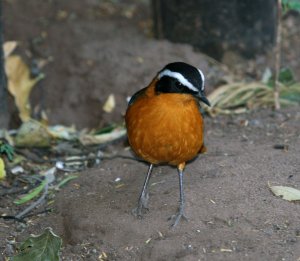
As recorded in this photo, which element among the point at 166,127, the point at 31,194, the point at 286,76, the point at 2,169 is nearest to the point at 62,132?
the point at 2,169

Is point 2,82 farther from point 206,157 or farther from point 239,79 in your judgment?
point 239,79

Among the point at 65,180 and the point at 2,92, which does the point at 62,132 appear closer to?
the point at 2,92

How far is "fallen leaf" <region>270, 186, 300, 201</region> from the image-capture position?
545 centimetres

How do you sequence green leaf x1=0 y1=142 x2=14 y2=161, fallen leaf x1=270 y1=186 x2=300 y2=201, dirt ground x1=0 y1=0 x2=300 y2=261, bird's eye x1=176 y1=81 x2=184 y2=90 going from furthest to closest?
1. green leaf x1=0 y1=142 x2=14 y2=161
2. fallen leaf x1=270 y1=186 x2=300 y2=201
3. bird's eye x1=176 y1=81 x2=184 y2=90
4. dirt ground x1=0 y1=0 x2=300 y2=261

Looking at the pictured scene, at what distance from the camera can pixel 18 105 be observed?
313 inches

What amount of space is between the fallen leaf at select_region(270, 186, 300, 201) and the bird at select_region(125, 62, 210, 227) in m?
0.69

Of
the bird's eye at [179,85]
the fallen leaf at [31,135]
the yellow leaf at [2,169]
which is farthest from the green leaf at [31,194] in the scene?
the bird's eye at [179,85]

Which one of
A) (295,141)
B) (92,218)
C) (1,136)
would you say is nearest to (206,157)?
(295,141)

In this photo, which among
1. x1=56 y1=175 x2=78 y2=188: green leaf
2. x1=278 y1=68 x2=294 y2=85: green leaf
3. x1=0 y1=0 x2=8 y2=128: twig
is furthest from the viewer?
x1=278 y1=68 x2=294 y2=85: green leaf

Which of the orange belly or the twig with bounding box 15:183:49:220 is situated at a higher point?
the orange belly

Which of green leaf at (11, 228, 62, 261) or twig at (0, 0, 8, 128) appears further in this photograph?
twig at (0, 0, 8, 128)

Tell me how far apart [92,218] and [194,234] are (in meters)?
0.87

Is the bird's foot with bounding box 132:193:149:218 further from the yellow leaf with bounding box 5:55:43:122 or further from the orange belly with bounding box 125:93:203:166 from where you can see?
the yellow leaf with bounding box 5:55:43:122

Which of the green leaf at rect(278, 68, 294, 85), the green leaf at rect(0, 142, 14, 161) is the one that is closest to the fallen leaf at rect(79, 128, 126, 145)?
the green leaf at rect(0, 142, 14, 161)
